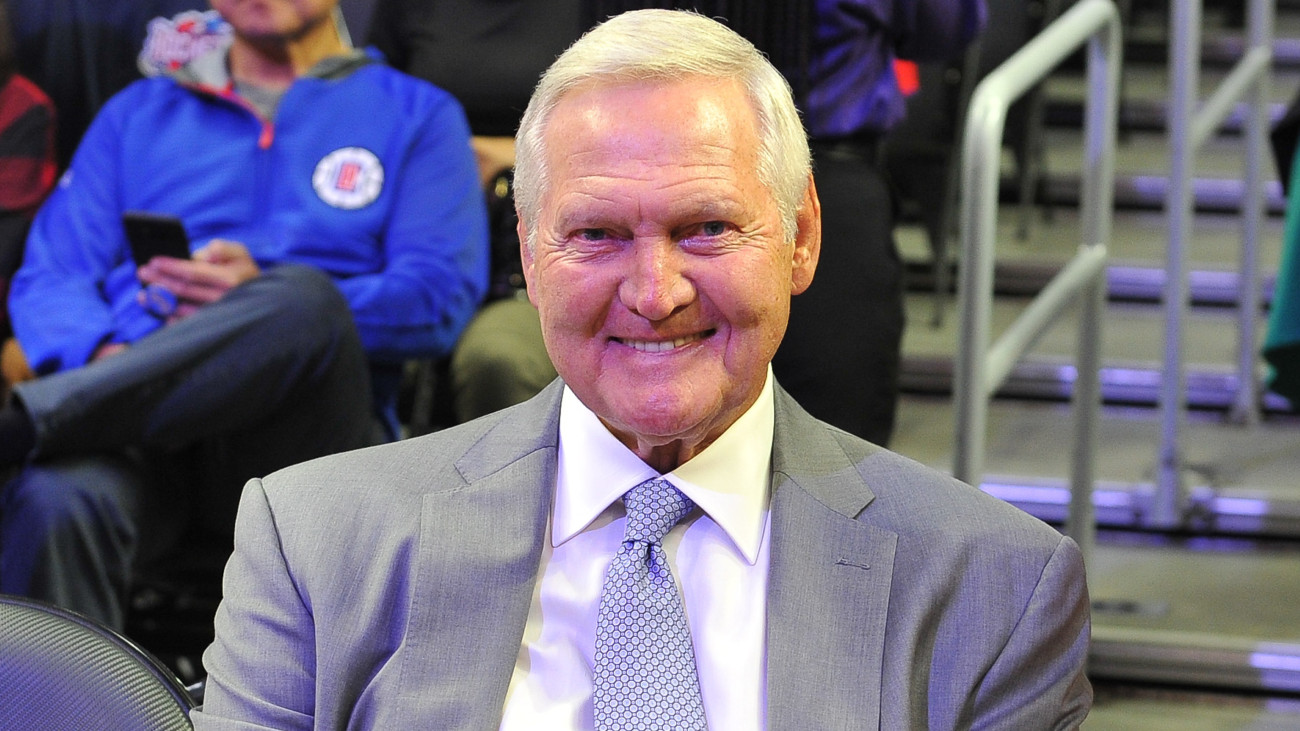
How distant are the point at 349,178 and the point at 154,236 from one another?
0.34 m

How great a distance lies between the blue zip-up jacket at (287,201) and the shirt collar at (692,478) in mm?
1156

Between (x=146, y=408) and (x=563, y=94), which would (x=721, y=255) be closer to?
(x=563, y=94)

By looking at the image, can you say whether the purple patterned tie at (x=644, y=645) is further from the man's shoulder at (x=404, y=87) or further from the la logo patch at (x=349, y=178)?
the man's shoulder at (x=404, y=87)

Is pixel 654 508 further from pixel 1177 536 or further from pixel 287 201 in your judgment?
pixel 1177 536

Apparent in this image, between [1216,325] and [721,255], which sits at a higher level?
[721,255]

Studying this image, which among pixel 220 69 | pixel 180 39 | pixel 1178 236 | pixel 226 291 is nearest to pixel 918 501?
pixel 226 291

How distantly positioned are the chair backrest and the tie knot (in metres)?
0.41

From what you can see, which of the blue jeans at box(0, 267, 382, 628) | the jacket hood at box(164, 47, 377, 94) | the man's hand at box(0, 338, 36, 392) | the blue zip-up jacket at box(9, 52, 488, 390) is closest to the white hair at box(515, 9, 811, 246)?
the blue jeans at box(0, 267, 382, 628)

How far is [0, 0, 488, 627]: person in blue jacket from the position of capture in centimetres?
219

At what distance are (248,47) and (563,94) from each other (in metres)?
1.63

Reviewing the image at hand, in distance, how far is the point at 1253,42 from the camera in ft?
10.5

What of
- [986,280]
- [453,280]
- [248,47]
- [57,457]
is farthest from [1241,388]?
[57,457]

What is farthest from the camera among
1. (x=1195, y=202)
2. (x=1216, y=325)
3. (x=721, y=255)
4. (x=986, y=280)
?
(x=1195, y=202)

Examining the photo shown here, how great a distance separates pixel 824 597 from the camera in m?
1.28
